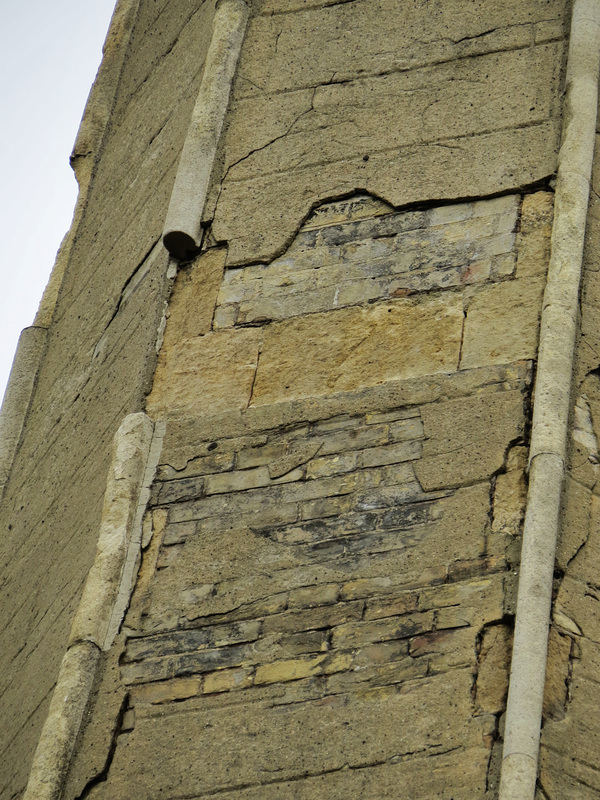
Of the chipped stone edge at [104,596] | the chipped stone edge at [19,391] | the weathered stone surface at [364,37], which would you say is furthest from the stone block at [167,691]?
the weathered stone surface at [364,37]

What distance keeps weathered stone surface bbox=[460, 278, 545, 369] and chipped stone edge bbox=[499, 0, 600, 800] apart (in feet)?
0.22

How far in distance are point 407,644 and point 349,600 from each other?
26 centimetres

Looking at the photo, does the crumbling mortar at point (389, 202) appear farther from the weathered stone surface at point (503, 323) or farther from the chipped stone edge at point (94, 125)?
the chipped stone edge at point (94, 125)

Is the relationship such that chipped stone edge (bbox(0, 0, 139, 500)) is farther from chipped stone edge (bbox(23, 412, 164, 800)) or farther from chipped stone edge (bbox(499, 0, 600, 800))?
chipped stone edge (bbox(499, 0, 600, 800))

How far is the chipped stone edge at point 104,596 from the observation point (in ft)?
15.3

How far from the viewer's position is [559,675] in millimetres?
4320

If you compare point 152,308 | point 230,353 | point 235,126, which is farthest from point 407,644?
point 235,126

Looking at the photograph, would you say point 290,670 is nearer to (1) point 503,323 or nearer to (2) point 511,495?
(2) point 511,495

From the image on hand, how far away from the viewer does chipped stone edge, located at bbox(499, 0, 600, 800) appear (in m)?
4.13

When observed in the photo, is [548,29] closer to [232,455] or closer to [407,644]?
[232,455]

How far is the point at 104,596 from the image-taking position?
4.91 meters

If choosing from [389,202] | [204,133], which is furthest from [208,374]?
[204,133]

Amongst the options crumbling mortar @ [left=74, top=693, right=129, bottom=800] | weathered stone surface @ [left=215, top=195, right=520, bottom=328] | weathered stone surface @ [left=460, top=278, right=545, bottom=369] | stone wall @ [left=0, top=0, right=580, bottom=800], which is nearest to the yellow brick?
stone wall @ [left=0, top=0, right=580, bottom=800]

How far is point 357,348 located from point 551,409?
811mm
